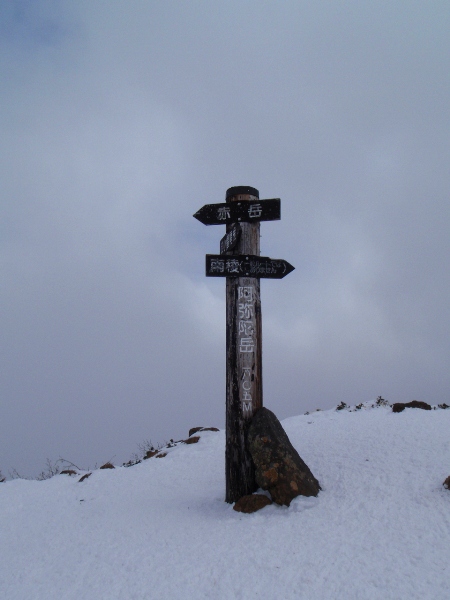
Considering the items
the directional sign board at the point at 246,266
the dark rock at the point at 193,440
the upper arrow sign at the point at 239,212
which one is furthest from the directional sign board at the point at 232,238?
the dark rock at the point at 193,440

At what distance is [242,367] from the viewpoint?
6551mm

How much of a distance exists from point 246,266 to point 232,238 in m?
0.55

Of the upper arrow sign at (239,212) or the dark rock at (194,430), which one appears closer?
the upper arrow sign at (239,212)

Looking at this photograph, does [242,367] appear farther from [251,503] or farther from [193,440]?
[193,440]

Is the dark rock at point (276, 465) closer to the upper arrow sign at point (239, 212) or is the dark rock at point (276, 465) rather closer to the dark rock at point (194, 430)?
the upper arrow sign at point (239, 212)

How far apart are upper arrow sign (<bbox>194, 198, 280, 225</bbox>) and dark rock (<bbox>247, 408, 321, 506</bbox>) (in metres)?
3.05

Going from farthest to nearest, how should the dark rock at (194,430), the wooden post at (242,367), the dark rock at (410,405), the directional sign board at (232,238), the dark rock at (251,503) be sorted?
the dark rock at (194,430) → the dark rock at (410,405) → the directional sign board at (232,238) → the wooden post at (242,367) → the dark rock at (251,503)

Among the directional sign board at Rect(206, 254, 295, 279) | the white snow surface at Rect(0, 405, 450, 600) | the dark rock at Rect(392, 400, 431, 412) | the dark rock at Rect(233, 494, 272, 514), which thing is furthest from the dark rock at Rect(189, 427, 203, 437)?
the directional sign board at Rect(206, 254, 295, 279)

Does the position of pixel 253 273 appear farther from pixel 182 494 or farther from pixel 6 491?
pixel 6 491

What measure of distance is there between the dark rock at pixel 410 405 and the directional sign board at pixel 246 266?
5.77 meters

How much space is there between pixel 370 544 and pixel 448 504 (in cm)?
132

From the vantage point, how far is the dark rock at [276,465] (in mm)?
5625

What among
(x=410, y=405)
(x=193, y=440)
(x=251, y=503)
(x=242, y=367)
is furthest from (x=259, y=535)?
(x=410, y=405)

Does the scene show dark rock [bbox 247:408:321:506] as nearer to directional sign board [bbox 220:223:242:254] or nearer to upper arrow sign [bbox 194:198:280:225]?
A: directional sign board [bbox 220:223:242:254]
